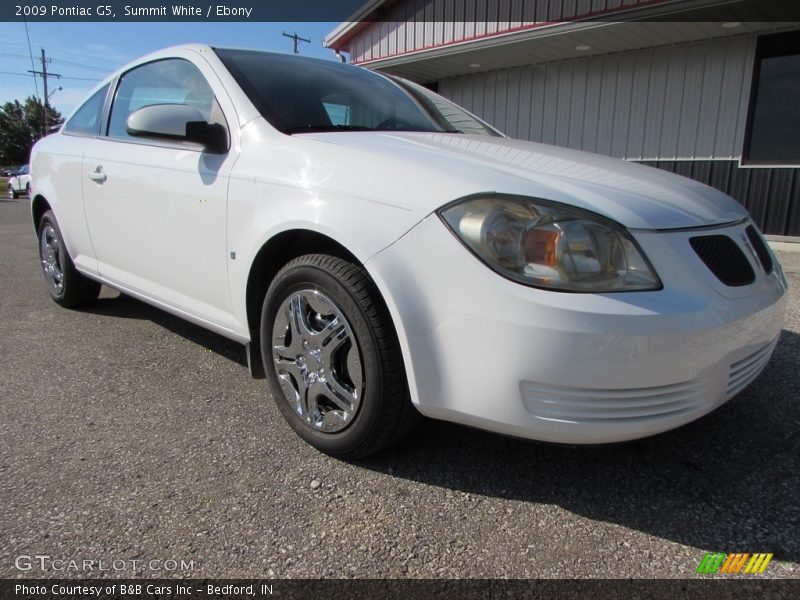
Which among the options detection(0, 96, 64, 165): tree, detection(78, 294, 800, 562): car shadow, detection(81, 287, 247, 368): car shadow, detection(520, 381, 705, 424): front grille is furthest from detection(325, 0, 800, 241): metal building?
detection(0, 96, 64, 165): tree

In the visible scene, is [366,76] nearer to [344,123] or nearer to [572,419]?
[344,123]

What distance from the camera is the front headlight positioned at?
163cm

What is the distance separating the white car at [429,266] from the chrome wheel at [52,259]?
63.6 inches

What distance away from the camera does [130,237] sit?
3021mm

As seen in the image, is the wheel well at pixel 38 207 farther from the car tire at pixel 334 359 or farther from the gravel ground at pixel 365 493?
the car tire at pixel 334 359

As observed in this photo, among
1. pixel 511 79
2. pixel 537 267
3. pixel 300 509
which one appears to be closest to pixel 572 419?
pixel 537 267

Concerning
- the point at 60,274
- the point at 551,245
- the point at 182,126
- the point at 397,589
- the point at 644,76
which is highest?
the point at 644,76

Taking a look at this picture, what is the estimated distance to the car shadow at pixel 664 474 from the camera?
1.78m

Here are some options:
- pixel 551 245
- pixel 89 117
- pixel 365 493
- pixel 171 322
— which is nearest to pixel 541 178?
pixel 551 245

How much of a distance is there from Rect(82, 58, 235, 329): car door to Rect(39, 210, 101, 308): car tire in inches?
27.7

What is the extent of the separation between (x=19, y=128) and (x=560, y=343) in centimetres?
7586

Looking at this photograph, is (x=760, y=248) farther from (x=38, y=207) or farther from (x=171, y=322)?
(x=38, y=207)

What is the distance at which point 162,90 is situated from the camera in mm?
3068

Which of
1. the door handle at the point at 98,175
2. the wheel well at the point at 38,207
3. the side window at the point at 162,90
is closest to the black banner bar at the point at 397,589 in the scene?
the side window at the point at 162,90
